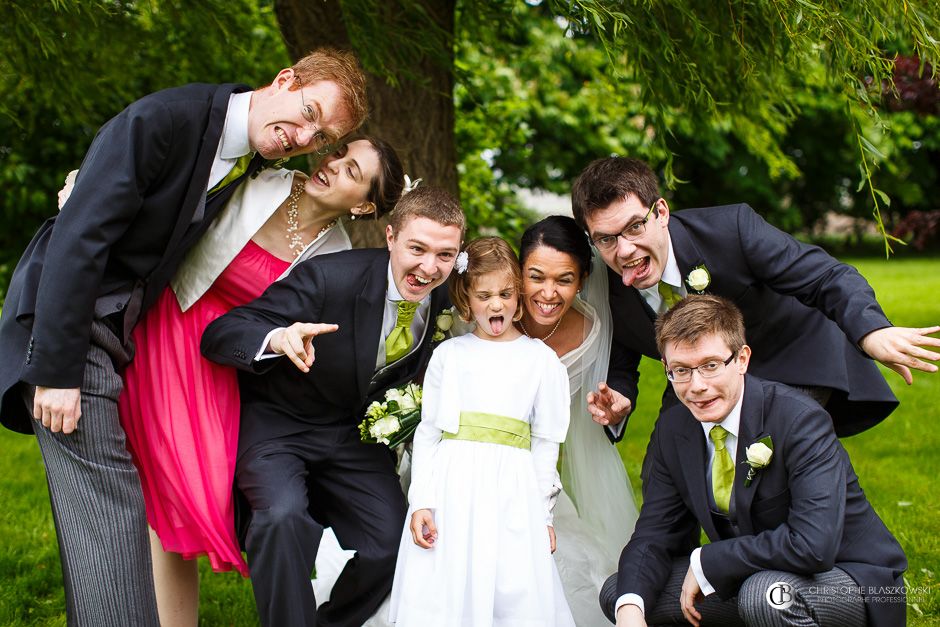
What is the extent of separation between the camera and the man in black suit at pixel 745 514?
10.6 feet

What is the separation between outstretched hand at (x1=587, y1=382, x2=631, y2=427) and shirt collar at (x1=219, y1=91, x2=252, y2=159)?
1611mm

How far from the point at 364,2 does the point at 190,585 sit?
101 inches

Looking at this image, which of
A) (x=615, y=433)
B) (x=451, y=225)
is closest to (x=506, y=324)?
(x=451, y=225)

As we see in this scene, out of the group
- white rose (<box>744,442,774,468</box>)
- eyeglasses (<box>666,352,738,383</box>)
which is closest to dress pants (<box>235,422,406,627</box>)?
eyeglasses (<box>666,352,738,383</box>)

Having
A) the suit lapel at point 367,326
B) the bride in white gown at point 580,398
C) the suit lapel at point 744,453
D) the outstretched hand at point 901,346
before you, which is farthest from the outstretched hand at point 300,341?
the outstretched hand at point 901,346

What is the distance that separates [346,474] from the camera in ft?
12.8

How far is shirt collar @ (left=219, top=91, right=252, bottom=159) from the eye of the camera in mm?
3510

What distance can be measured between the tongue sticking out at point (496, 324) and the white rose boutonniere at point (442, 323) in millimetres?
212

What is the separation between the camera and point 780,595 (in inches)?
127

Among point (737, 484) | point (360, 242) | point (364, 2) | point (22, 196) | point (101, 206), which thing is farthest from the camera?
point (22, 196)

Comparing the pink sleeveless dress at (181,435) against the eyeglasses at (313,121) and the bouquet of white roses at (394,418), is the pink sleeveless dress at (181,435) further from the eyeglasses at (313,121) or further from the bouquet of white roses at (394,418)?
the eyeglasses at (313,121)

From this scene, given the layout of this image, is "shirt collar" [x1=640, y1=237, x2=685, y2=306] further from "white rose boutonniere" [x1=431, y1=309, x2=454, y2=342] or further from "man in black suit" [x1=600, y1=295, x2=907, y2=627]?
"white rose boutonniere" [x1=431, y1=309, x2=454, y2=342]

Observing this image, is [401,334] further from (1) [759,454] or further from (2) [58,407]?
(1) [759,454]

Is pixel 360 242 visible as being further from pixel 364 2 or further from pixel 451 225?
pixel 451 225
